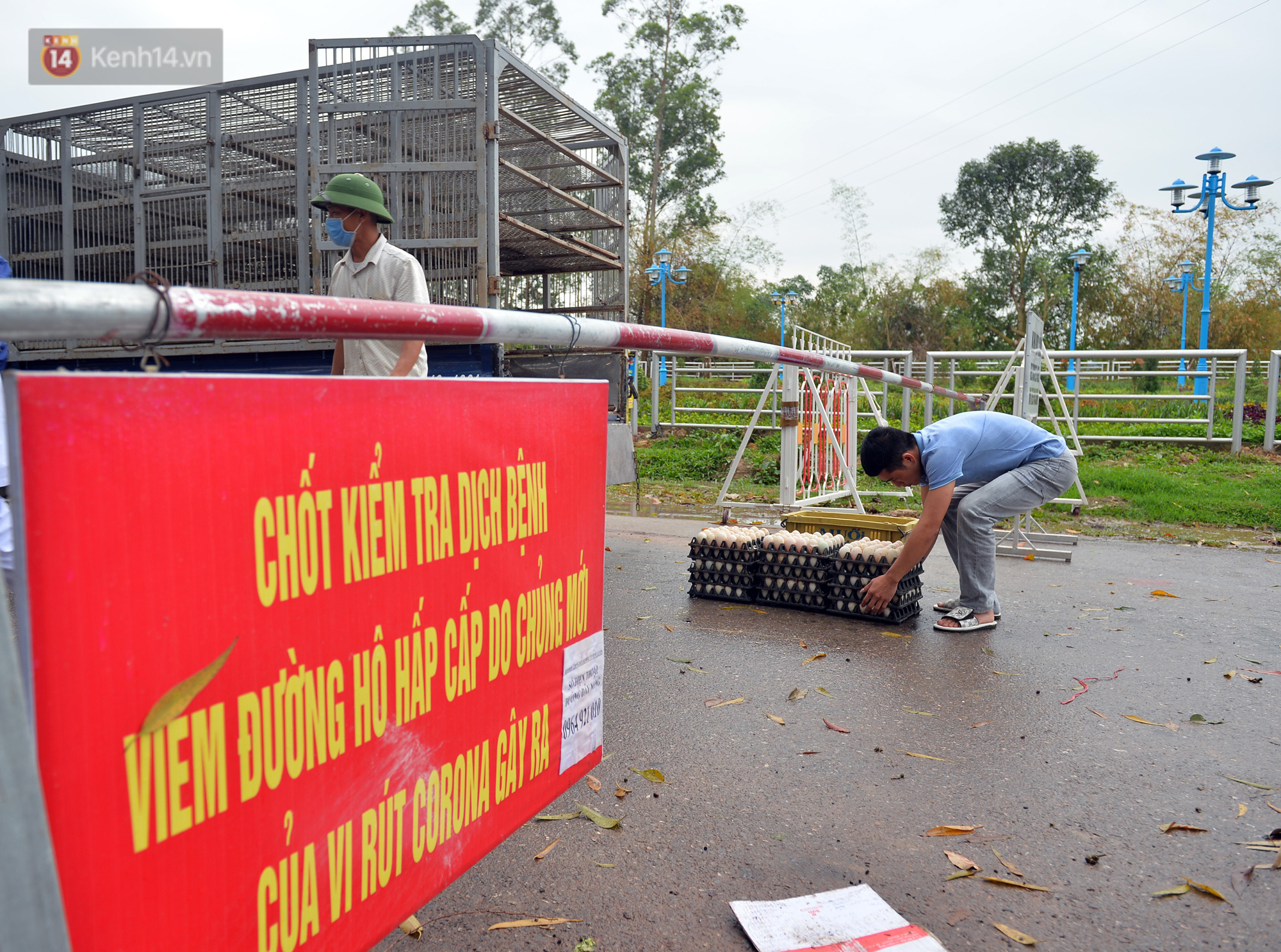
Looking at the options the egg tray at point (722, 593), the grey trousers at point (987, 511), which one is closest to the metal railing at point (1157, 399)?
the grey trousers at point (987, 511)

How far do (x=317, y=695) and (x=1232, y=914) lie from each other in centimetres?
234

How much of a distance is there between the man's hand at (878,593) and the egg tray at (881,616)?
9 cm

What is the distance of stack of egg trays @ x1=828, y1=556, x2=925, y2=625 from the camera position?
5.09m

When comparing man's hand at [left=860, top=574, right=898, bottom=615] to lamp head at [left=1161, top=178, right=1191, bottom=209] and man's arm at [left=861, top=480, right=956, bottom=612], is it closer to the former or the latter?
man's arm at [left=861, top=480, right=956, bottom=612]

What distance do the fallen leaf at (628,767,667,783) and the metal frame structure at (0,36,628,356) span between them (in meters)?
4.04

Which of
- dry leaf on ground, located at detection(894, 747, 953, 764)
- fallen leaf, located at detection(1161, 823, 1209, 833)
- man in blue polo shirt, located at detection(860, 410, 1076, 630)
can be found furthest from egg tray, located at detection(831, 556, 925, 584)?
fallen leaf, located at detection(1161, 823, 1209, 833)

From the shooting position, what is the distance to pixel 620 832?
2652 mm

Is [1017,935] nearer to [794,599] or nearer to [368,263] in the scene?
[794,599]

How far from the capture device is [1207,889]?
237 cm

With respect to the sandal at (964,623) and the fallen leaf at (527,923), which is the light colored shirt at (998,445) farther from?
the fallen leaf at (527,923)

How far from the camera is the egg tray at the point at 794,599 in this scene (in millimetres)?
5316

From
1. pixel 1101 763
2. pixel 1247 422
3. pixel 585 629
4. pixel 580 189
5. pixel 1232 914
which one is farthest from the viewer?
pixel 1247 422

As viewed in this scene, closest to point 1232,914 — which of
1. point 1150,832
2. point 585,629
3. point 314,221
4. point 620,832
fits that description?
point 1150,832

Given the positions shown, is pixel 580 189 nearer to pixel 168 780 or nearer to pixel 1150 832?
pixel 1150 832
